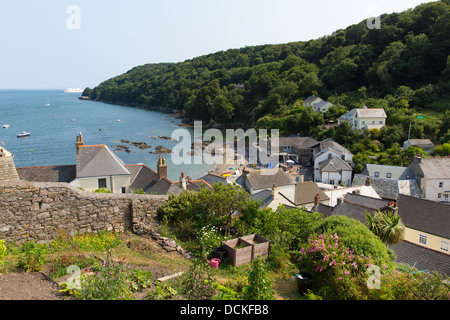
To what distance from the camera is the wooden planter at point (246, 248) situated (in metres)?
9.72

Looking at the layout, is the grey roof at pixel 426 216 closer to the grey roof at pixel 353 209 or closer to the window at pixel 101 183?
the grey roof at pixel 353 209

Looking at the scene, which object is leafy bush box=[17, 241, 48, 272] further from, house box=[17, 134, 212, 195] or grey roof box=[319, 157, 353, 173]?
grey roof box=[319, 157, 353, 173]

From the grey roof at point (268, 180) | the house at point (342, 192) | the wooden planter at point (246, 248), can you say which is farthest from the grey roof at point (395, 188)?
the wooden planter at point (246, 248)

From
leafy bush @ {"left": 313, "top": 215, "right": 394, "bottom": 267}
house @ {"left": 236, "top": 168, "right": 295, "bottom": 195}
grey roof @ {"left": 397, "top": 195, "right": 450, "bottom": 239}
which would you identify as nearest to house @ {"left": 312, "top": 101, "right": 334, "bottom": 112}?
house @ {"left": 236, "top": 168, "right": 295, "bottom": 195}

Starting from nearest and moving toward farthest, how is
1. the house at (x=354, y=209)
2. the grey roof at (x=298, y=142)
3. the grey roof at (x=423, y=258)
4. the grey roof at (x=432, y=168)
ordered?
the grey roof at (x=423, y=258) < the house at (x=354, y=209) < the grey roof at (x=432, y=168) < the grey roof at (x=298, y=142)

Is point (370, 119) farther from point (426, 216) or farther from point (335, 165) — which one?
point (426, 216)

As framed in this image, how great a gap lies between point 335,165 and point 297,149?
14.0 metres

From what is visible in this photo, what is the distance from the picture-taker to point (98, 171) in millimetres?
23453

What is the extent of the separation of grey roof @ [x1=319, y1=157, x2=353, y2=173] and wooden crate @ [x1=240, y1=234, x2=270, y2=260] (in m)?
40.3

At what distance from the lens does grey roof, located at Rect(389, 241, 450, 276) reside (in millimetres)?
15680

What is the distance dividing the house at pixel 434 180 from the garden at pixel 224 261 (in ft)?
118

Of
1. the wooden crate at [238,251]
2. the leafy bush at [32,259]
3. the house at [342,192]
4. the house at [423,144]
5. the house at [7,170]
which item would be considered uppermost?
the house at [7,170]

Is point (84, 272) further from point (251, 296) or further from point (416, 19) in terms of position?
point (416, 19)
